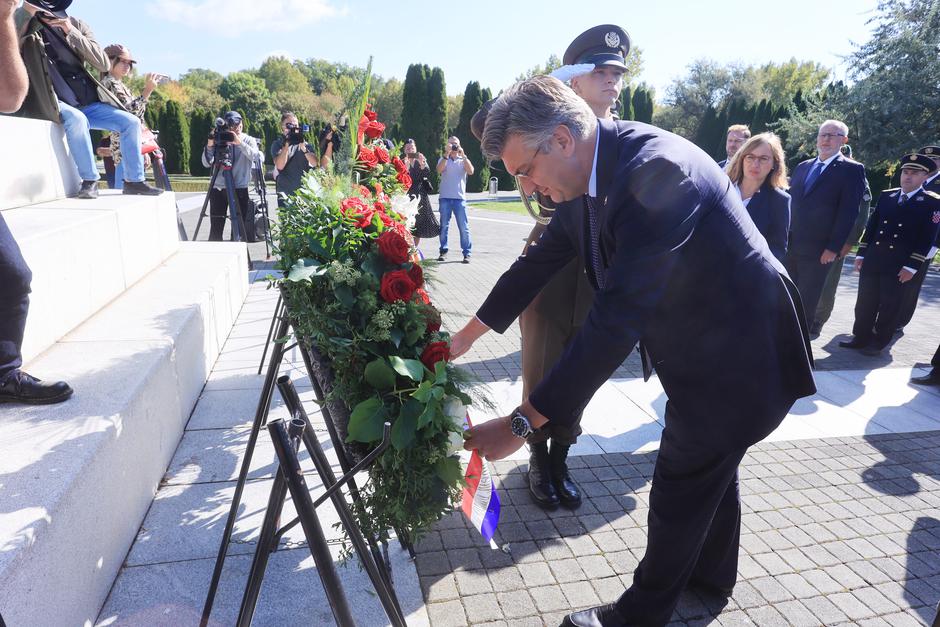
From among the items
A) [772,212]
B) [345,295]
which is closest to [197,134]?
[772,212]

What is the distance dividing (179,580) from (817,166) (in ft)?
21.8

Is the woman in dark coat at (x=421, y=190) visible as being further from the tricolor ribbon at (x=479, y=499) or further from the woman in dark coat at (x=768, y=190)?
the tricolor ribbon at (x=479, y=499)

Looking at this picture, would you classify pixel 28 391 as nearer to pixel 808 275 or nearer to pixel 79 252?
pixel 79 252

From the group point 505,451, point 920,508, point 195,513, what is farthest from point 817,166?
point 195,513

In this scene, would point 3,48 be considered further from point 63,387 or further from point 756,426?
point 756,426

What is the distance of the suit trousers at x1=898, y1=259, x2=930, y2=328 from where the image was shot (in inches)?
241

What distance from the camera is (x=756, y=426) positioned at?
1884 millimetres

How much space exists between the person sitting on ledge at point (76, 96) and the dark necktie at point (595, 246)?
419cm

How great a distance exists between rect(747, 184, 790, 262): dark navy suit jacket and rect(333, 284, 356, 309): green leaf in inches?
152

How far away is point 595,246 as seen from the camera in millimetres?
2082

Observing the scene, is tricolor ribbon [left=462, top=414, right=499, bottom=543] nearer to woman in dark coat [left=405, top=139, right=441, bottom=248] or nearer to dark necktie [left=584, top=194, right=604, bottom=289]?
dark necktie [left=584, top=194, right=604, bottom=289]

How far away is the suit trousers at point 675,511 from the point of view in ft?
6.48

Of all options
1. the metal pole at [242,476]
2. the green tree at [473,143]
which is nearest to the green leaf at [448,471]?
the metal pole at [242,476]

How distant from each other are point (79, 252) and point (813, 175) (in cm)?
663
